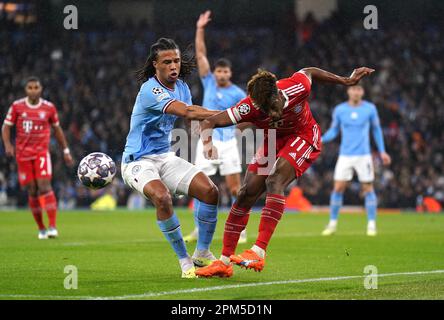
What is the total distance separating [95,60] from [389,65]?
437 inches

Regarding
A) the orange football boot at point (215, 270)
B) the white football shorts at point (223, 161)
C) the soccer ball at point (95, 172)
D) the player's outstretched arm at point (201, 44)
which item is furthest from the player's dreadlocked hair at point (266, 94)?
the white football shorts at point (223, 161)

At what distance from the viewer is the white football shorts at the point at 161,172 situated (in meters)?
8.63

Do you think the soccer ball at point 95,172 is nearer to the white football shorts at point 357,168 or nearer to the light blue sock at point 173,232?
the light blue sock at point 173,232

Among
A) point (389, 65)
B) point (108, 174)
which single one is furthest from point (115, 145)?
point (108, 174)

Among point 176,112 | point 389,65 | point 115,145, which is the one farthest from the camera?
point 389,65

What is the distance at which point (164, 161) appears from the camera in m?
8.91

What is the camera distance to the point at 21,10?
3253cm

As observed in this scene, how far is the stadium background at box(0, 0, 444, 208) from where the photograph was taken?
93.5ft

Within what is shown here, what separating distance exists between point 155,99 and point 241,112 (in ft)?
3.03

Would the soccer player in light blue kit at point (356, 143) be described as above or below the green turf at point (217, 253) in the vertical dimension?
above

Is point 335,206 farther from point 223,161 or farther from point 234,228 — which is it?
point 234,228

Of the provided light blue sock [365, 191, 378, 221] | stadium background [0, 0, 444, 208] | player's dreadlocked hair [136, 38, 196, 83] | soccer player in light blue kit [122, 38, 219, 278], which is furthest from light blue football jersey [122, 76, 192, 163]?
stadium background [0, 0, 444, 208]

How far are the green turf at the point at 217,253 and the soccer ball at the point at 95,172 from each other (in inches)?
37.7
